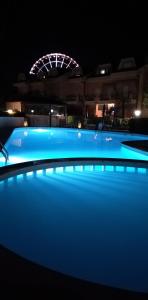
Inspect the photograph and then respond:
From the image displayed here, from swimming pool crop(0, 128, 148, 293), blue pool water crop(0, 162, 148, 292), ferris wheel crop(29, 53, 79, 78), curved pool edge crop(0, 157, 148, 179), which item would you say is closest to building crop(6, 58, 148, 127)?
ferris wheel crop(29, 53, 79, 78)

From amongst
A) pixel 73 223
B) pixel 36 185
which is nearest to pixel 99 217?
pixel 73 223

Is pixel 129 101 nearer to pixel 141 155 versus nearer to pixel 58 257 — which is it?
pixel 141 155

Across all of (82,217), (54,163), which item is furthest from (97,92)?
(82,217)

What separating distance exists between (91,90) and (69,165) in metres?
24.3

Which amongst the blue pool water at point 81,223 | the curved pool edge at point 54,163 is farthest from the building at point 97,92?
the blue pool water at point 81,223

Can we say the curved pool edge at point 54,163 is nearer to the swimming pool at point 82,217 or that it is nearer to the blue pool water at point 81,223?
the swimming pool at point 82,217

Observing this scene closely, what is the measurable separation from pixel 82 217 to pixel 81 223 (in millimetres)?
234

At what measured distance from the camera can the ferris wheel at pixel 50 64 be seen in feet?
123

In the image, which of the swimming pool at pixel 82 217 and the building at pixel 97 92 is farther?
the building at pixel 97 92

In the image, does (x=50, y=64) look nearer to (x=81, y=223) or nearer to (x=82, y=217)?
(x=82, y=217)

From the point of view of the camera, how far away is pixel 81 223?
12.2ft

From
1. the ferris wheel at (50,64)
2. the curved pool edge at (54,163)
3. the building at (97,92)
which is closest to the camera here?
the curved pool edge at (54,163)

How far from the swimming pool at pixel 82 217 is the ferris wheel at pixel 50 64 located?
32.1 meters

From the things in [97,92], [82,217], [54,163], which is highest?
[97,92]
